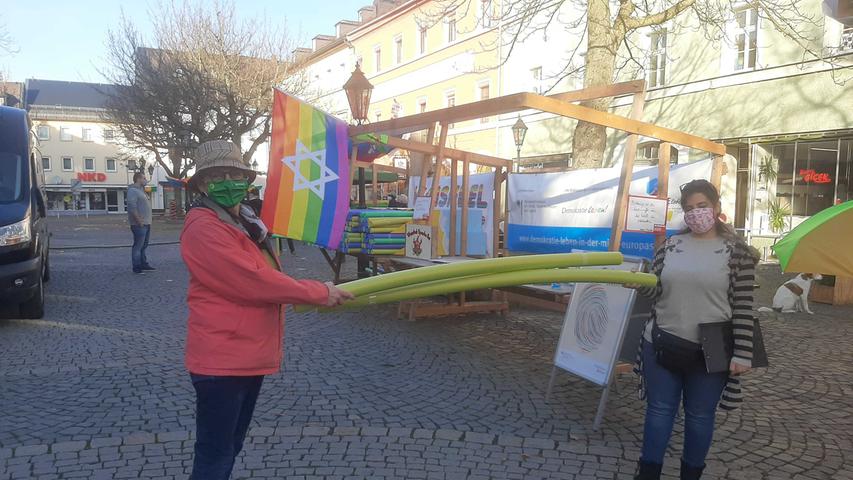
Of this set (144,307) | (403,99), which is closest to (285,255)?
(144,307)

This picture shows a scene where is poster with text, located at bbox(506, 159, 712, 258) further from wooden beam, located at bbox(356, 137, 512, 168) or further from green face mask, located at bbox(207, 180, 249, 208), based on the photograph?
green face mask, located at bbox(207, 180, 249, 208)

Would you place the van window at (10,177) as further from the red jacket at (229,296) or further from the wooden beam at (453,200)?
the red jacket at (229,296)

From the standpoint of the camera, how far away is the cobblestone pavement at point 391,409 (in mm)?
3771

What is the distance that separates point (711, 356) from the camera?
3.07 meters

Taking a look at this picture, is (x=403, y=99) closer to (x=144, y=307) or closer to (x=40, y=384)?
(x=144, y=307)

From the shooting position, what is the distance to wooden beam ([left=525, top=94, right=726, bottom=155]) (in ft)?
16.4

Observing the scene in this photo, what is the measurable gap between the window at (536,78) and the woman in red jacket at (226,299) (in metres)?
22.8

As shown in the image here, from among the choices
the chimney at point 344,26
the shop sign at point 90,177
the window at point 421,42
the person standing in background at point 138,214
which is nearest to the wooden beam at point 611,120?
the person standing in background at point 138,214

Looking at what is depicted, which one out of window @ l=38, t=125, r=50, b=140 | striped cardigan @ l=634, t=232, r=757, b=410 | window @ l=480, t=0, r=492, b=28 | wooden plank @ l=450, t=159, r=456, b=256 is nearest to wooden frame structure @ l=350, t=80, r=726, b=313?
wooden plank @ l=450, t=159, r=456, b=256

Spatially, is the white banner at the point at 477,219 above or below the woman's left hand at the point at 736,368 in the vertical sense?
above

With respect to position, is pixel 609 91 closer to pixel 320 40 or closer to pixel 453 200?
pixel 453 200

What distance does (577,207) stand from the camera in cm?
778

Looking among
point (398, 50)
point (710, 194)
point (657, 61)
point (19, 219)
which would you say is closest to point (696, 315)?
point (710, 194)

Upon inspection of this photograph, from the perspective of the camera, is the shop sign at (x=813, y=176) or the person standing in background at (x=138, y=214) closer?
the person standing in background at (x=138, y=214)
